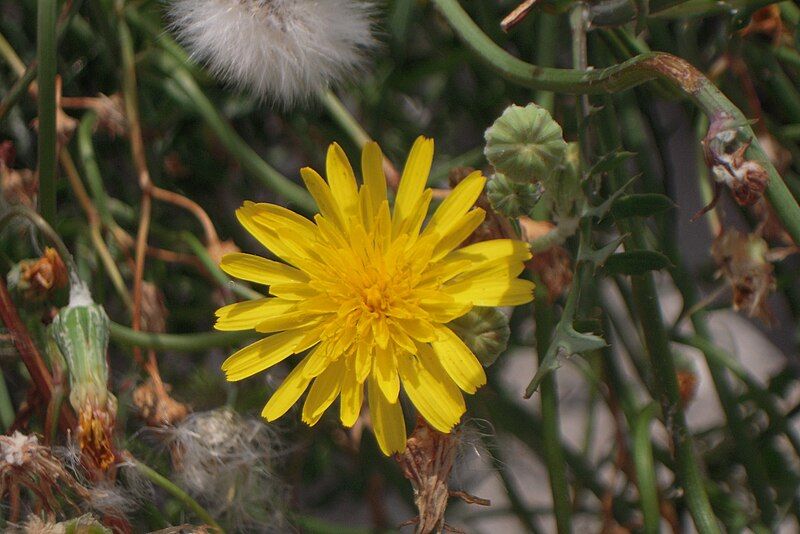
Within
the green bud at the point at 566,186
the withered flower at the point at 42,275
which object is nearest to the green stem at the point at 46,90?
the withered flower at the point at 42,275

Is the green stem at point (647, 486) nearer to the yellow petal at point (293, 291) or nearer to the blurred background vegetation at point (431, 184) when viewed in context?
the blurred background vegetation at point (431, 184)

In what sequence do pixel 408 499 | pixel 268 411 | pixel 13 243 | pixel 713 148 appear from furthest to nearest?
pixel 408 499
pixel 13 243
pixel 268 411
pixel 713 148

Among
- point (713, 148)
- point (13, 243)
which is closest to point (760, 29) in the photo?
point (713, 148)

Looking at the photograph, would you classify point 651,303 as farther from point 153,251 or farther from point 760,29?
point 153,251

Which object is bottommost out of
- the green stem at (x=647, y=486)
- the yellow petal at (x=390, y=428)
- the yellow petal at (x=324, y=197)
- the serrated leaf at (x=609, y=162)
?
the green stem at (x=647, y=486)

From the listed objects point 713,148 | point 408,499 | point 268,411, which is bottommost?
point 408,499
